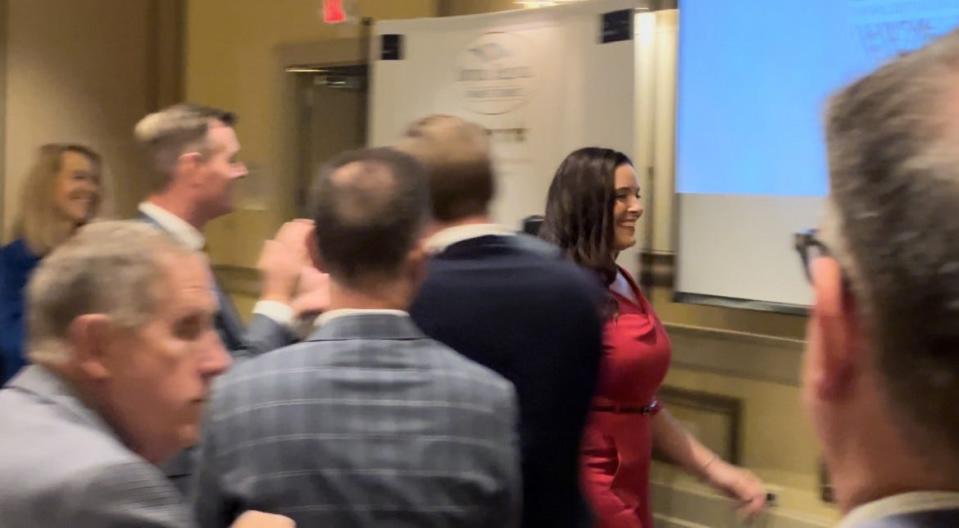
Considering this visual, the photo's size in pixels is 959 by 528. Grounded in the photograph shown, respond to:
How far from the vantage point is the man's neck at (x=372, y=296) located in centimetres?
149

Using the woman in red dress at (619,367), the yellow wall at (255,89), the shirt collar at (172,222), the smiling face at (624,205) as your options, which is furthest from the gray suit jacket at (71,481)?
the yellow wall at (255,89)

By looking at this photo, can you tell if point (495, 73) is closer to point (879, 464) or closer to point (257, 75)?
point (257, 75)

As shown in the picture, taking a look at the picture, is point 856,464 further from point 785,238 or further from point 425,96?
point 425,96

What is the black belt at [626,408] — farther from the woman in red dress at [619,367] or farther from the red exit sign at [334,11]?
the red exit sign at [334,11]

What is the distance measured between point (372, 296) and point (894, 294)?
96 centimetres

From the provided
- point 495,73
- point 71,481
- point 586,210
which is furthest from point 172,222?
point 71,481

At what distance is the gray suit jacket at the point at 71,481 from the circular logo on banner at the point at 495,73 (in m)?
2.51

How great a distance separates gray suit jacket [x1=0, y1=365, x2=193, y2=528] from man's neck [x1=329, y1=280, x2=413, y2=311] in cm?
43

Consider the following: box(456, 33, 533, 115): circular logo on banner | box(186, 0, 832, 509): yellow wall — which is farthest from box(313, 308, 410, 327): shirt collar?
box(456, 33, 533, 115): circular logo on banner

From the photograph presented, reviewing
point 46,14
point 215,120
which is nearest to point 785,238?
point 215,120

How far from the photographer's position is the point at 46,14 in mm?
5609

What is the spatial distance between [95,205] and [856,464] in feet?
10.7

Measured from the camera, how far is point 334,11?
4594 mm

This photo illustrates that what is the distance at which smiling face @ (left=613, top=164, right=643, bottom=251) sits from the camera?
8.96 ft
